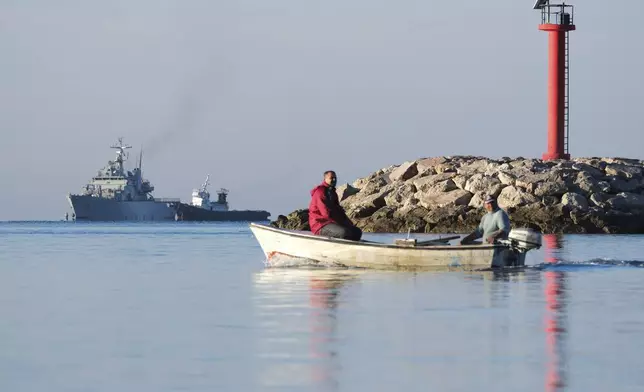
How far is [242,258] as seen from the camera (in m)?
34.9

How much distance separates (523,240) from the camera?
1021 inches

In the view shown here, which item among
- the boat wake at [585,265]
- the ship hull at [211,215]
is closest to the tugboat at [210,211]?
the ship hull at [211,215]

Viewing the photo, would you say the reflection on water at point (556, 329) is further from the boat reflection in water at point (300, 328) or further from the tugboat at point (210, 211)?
the tugboat at point (210, 211)

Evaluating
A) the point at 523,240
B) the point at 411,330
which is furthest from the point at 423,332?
the point at 523,240

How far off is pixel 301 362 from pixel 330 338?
6.09 ft

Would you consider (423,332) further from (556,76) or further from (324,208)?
(556,76)

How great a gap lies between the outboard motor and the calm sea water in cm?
83

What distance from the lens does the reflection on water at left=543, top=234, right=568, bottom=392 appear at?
34.6ft

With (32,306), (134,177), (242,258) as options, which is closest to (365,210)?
(242,258)

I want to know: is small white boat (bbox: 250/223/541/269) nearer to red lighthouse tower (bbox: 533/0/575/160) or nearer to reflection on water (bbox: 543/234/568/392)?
reflection on water (bbox: 543/234/568/392)

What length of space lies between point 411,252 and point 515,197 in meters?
37.0

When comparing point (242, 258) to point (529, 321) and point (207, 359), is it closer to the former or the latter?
A: point (529, 321)

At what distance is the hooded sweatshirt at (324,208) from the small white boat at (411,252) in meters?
0.31

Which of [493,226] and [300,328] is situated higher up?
[493,226]
